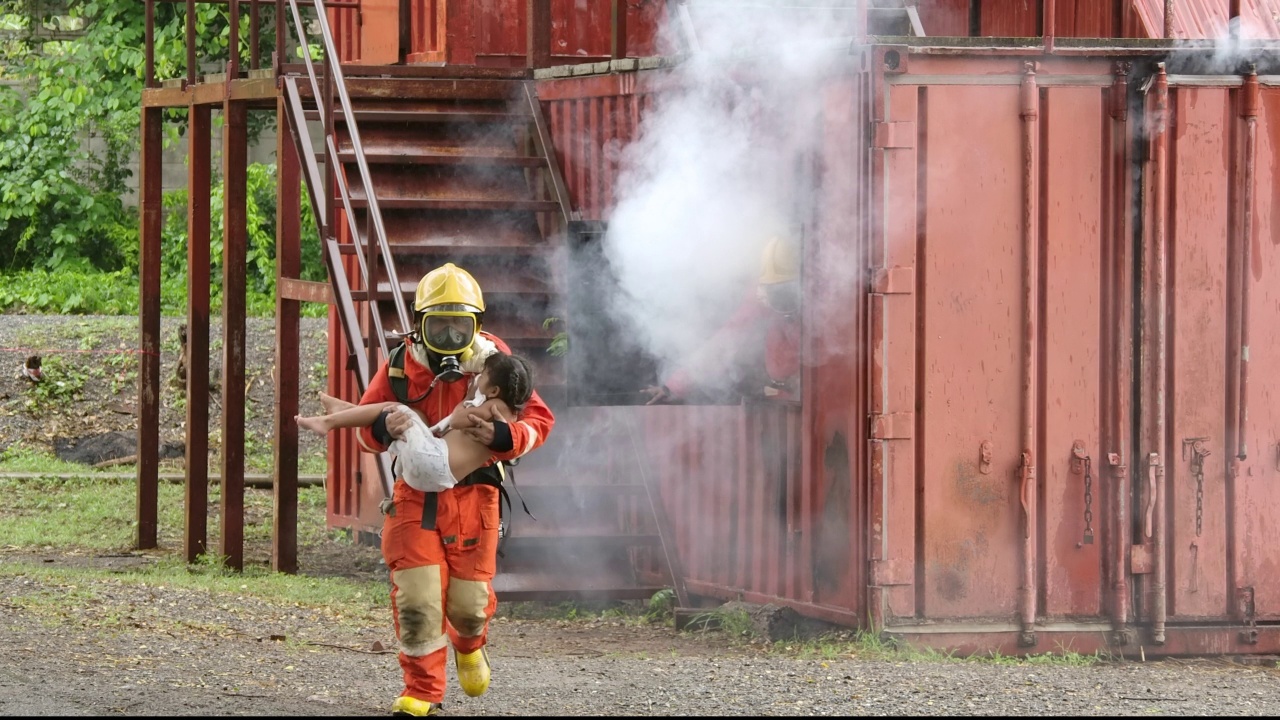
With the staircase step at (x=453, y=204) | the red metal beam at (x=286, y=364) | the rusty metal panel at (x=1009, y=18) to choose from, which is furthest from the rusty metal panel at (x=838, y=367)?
the rusty metal panel at (x=1009, y=18)

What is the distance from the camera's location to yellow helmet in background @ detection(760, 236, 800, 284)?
8.34m

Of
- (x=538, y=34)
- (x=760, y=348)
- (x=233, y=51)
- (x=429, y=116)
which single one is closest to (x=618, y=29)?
(x=538, y=34)

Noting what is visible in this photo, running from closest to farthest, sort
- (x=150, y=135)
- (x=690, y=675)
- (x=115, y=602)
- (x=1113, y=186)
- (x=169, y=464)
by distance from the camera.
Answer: (x=690, y=675)
(x=1113, y=186)
(x=115, y=602)
(x=150, y=135)
(x=169, y=464)

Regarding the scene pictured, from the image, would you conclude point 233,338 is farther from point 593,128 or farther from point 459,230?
point 593,128

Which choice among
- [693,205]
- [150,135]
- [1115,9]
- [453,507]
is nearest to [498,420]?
[453,507]

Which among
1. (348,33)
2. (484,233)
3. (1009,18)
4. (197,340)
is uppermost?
Result: (348,33)

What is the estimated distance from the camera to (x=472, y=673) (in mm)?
6266

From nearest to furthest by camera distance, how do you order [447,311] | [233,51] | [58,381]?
1. [447,311]
2. [233,51]
3. [58,381]

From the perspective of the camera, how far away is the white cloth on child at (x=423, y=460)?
6.06 m

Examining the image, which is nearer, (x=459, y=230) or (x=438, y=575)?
(x=438, y=575)

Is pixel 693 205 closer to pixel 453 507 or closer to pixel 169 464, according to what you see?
pixel 453 507

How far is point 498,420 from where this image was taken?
20.2 feet

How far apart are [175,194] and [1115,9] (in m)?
14.8

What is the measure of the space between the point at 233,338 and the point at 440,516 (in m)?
5.21
